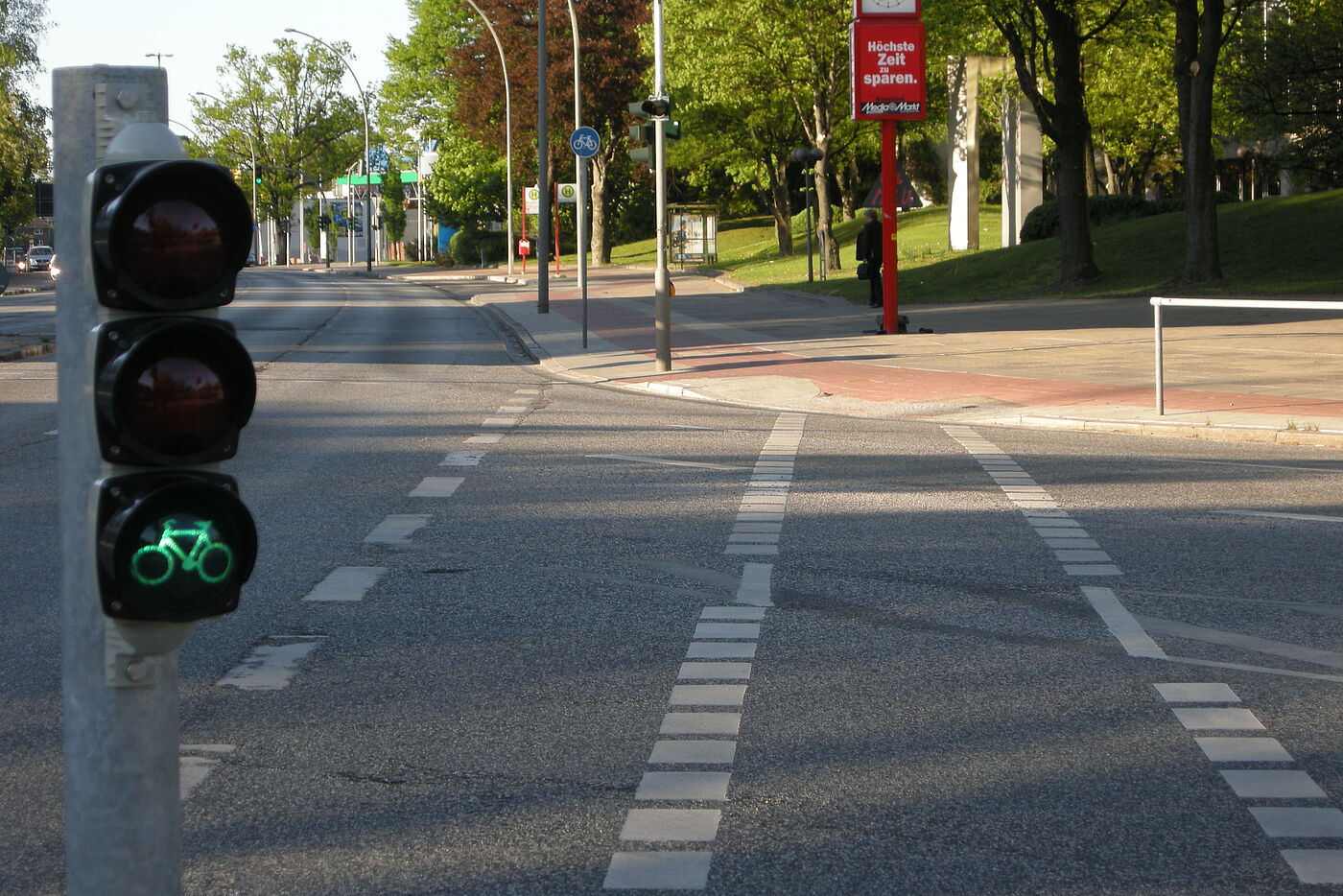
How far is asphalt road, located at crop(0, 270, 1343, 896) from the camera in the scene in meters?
4.29

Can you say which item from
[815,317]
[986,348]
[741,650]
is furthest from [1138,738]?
[815,317]

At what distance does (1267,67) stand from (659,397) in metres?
25.2

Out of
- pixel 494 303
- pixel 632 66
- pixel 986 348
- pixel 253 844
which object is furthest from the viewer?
pixel 632 66

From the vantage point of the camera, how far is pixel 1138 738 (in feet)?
A: 17.3

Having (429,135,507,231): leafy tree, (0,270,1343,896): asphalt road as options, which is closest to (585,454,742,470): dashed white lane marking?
(0,270,1343,896): asphalt road

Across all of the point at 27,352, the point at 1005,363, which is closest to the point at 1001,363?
the point at 1005,363

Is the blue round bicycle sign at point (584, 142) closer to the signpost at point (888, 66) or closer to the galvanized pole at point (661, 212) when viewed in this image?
the signpost at point (888, 66)

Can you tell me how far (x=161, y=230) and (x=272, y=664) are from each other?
3974 millimetres

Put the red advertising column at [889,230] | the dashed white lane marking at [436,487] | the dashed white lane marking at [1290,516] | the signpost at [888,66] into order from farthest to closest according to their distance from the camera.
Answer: the red advertising column at [889,230] < the signpost at [888,66] < the dashed white lane marking at [436,487] < the dashed white lane marking at [1290,516]

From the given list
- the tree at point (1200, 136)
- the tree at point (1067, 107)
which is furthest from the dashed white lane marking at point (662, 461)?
the tree at point (1067, 107)

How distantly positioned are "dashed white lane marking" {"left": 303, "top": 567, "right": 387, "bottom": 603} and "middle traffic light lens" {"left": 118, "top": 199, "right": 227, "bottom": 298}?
16.4 ft

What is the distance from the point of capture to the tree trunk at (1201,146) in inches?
1258

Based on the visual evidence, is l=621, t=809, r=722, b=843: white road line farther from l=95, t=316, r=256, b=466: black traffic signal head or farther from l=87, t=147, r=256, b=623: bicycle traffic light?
l=95, t=316, r=256, b=466: black traffic signal head

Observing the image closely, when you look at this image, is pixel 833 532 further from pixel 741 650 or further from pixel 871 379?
pixel 871 379
